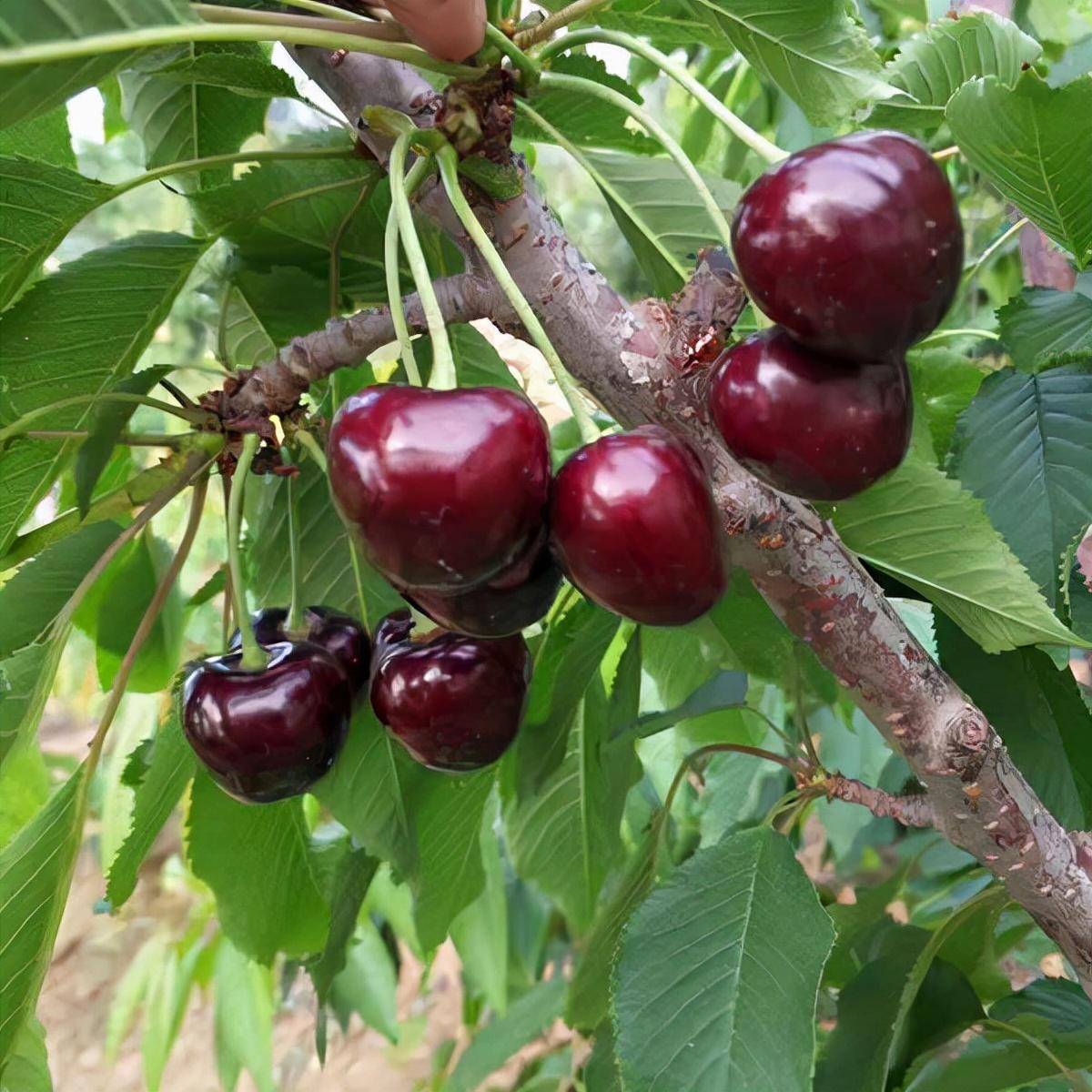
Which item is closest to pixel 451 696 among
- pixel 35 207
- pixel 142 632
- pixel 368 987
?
pixel 142 632


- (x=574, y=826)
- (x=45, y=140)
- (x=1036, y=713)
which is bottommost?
(x=574, y=826)

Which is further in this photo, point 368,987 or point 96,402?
point 368,987

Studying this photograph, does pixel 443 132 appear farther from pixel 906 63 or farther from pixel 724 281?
pixel 906 63

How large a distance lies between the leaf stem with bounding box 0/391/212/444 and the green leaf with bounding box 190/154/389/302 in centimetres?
15

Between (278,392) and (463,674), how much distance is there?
0.85ft

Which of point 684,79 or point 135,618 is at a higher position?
point 684,79

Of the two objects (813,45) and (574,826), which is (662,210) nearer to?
(813,45)

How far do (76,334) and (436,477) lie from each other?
50cm

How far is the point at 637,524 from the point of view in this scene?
474mm

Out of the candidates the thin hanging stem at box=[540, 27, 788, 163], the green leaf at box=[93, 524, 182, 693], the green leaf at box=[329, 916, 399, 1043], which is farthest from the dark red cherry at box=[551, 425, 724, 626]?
the green leaf at box=[329, 916, 399, 1043]


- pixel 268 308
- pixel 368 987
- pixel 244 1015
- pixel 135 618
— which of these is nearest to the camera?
pixel 268 308

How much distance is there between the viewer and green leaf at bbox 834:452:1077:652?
613 millimetres

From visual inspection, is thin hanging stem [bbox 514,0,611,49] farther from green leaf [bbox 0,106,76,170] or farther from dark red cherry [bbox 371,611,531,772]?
green leaf [bbox 0,106,76,170]

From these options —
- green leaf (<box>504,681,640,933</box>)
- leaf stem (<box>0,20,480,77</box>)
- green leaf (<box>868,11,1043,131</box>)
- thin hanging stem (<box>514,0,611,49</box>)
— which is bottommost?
green leaf (<box>504,681,640,933</box>)
